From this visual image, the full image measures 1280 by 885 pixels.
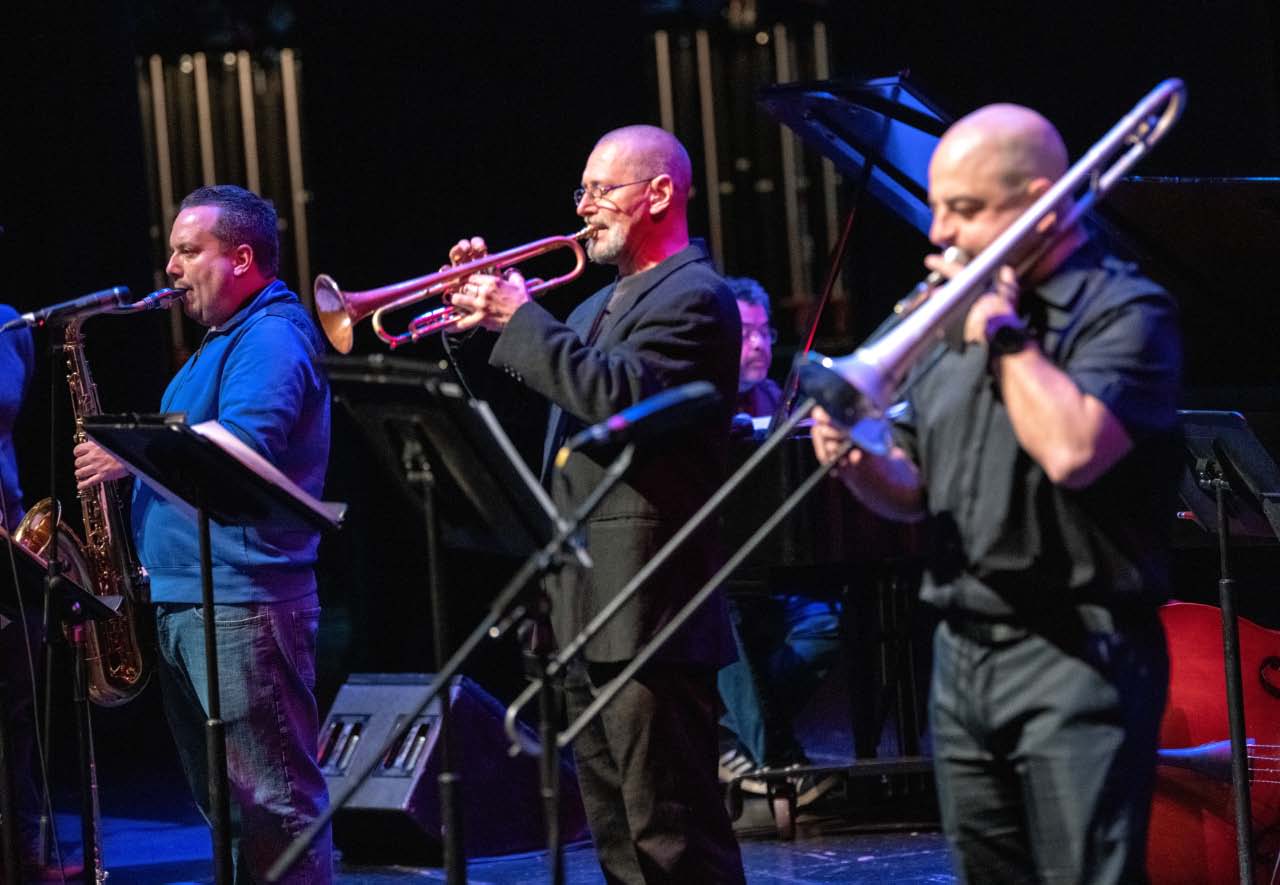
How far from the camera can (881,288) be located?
24.7 ft

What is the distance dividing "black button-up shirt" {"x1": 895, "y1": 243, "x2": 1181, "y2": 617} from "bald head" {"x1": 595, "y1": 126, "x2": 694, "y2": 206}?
1.39 metres

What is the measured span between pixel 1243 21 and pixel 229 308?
3698 millimetres

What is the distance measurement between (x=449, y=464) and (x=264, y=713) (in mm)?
1353

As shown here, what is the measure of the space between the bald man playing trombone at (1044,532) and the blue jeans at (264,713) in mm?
1904

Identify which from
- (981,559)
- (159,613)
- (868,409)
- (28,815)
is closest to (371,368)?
(868,409)

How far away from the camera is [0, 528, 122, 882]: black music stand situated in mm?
3895

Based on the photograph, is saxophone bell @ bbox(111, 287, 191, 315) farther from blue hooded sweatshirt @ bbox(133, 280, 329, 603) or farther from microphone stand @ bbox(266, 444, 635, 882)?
microphone stand @ bbox(266, 444, 635, 882)

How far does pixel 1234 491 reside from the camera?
162 inches

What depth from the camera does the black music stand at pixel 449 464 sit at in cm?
281

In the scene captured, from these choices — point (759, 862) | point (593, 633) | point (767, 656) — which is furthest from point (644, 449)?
point (767, 656)

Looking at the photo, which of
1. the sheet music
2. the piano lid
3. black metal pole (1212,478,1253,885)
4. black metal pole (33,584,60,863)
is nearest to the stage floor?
black metal pole (33,584,60,863)

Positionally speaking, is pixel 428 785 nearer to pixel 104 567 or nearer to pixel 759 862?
pixel 759 862

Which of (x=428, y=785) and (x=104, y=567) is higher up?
(x=104, y=567)

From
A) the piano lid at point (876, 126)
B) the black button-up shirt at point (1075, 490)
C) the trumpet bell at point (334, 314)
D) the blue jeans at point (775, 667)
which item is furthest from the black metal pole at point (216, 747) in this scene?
the blue jeans at point (775, 667)
